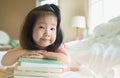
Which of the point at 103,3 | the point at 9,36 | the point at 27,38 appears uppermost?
the point at 103,3

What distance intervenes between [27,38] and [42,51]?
6 centimetres

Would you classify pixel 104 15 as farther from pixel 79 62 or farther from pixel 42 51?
pixel 42 51

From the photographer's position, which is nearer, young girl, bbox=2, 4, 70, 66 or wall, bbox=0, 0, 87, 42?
young girl, bbox=2, 4, 70, 66

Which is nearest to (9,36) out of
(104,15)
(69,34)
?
(69,34)

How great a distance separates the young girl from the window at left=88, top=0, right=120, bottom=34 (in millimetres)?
1888

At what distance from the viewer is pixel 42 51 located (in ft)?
2.27

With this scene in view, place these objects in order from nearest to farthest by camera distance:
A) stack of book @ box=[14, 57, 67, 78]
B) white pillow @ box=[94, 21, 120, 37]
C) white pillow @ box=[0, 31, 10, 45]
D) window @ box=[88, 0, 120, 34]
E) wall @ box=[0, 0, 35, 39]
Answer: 1. stack of book @ box=[14, 57, 67, 78]
2. white pillow @ box=[94, 21, 120, 37]
3. window @ box=[88, 0, 120, 34]
4. white pillow @ box=[0, 31, 10, 45]
5. wall @ box=[0, 0, 35, 39]

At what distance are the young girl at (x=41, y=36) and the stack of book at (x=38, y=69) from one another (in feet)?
0.13

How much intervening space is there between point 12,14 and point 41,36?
9.99ft

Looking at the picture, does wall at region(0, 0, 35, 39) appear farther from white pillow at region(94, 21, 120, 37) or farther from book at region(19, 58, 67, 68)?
book at region(19, 58, 67, 68)

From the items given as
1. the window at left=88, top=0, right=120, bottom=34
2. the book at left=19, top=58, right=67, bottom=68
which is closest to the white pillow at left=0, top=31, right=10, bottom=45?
the window at left=88, top=0, right=120, bottom=34

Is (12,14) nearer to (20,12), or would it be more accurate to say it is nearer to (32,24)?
(20,12)

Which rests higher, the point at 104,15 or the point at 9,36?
the point at 104,15

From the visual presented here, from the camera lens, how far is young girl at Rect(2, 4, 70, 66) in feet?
2.20
